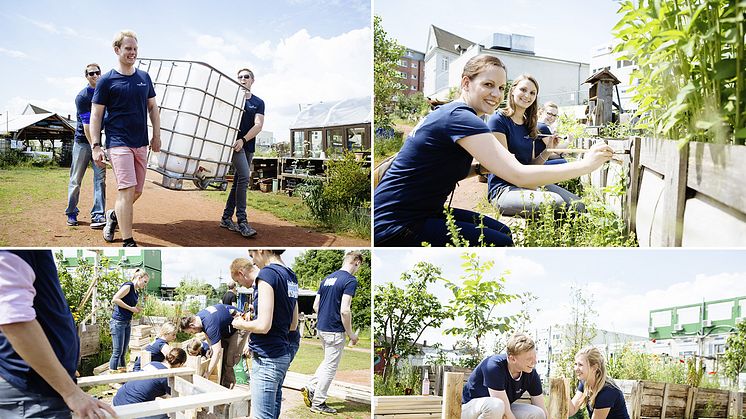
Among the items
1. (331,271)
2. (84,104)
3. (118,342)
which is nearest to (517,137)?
(331,271)

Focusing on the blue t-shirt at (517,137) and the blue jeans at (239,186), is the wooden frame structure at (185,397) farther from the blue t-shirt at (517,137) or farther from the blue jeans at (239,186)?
the blue t-shirt at (517,137)

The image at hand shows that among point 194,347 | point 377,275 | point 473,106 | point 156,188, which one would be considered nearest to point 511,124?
point 473,106

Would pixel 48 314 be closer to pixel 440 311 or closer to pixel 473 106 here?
pixel 473 106

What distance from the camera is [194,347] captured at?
3303mm

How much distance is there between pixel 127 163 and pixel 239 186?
59 cm

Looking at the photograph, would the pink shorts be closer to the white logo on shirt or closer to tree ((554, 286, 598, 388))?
the white logo on shirt

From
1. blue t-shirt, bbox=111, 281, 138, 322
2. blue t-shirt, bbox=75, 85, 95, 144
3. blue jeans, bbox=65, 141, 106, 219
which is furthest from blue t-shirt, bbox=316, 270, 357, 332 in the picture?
blue t-shirt, bbox=75, 85, 95, 144

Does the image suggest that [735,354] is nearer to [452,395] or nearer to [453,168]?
[452,395]

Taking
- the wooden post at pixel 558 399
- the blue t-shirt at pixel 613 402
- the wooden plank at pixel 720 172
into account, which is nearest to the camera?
the wooden plank at pixel 720 172

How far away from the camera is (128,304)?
3145 mm

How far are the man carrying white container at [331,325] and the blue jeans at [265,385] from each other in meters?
0.74

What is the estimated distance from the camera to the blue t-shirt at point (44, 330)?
5.27ft

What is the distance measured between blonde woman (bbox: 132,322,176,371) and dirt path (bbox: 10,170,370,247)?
498 mm

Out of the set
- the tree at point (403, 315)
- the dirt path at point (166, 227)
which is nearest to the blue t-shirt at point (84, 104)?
the dirt path at point (166, 227)
